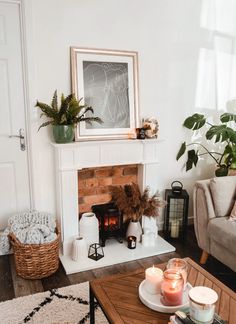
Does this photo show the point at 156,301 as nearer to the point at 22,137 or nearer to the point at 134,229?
the point at 134,229

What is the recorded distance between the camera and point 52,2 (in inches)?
101

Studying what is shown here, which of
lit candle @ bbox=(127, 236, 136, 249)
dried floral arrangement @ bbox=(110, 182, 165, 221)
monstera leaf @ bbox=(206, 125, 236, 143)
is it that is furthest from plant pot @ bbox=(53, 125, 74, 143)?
monstera leaf @ bbox=(206, 125, 236, 143)

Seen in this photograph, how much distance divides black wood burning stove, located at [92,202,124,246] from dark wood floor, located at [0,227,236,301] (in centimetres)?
36

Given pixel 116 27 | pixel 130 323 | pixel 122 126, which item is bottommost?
pixel 130 323

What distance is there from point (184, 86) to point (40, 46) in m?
1.52

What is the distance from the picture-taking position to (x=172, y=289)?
1.44 metres

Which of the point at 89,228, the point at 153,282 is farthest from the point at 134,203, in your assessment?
the point at 153,282

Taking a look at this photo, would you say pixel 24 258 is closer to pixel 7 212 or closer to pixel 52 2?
pixel 7 212

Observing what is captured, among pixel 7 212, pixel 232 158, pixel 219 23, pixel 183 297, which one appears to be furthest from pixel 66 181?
pixel 219 23

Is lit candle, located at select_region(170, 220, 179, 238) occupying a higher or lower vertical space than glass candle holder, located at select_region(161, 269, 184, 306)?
lower

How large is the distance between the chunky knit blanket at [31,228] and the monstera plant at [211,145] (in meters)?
1.53

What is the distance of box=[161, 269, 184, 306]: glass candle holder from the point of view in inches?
56.7

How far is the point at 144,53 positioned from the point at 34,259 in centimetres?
216

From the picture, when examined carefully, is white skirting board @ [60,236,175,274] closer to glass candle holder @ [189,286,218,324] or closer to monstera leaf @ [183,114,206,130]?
monstera leaf @ [183,114,206,130]
